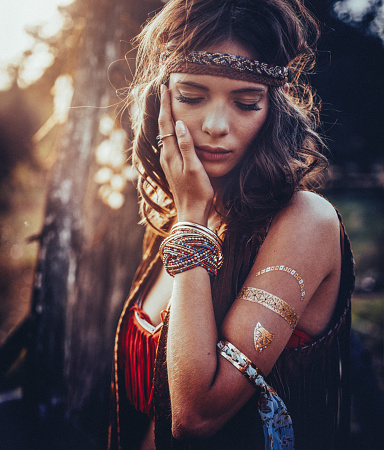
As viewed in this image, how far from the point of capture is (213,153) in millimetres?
1381

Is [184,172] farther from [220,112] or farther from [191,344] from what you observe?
[191,344]

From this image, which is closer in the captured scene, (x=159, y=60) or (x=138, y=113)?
(x=159, y=60)

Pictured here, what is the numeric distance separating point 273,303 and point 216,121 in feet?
2.53

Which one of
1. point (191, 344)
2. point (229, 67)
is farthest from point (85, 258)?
point (229, 67)

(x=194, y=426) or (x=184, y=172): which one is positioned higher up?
(x=184, y=172)

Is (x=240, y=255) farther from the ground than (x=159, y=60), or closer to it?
closer to it

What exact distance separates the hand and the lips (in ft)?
0.15

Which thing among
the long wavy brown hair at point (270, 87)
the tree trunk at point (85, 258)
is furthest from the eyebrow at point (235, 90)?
the tree trunk at point (85, 258)

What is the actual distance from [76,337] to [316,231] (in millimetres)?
A: 2793

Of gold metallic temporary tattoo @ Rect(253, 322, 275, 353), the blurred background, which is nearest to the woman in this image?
gold metallic temporary tattoo @ Rect(253, 322, 275, 353)

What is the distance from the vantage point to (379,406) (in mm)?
2262

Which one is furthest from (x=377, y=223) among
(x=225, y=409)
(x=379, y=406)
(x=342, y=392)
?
(x=225, y=409)

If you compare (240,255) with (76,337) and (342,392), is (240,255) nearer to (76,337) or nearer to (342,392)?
(342,392)

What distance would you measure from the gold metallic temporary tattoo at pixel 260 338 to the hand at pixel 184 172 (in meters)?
0.48
